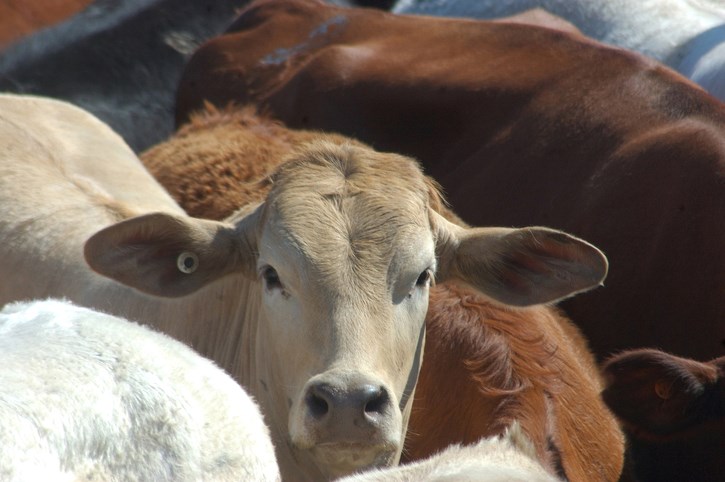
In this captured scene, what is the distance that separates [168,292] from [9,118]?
1437 mm

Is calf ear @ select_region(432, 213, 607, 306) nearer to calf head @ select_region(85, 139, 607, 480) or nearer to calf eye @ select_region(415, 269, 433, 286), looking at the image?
calf head @ select_region(85, 139, 607, 480)

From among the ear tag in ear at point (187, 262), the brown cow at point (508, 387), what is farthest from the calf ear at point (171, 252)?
the brown cow at point (508, 387)

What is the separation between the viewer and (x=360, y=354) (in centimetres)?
284

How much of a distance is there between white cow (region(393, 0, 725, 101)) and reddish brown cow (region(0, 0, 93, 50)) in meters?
2.48

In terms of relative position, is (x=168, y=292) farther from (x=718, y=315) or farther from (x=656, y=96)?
(x=656, y=96)

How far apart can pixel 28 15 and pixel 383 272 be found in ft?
17.4

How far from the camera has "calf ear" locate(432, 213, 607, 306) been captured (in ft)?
10.7

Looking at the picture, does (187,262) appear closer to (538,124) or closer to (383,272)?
(383,272)

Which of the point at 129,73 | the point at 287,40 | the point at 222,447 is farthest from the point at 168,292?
the point at 129,73

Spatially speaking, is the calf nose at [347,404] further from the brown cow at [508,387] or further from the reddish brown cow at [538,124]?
the reddish brown cow at [538,124]

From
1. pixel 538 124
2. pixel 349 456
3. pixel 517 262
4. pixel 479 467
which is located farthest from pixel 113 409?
pixel 538 124

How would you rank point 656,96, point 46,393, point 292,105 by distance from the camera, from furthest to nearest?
point 292,105, point 656,96, point 46,393

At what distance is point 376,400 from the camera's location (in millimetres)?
2766

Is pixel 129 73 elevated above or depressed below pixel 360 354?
below
